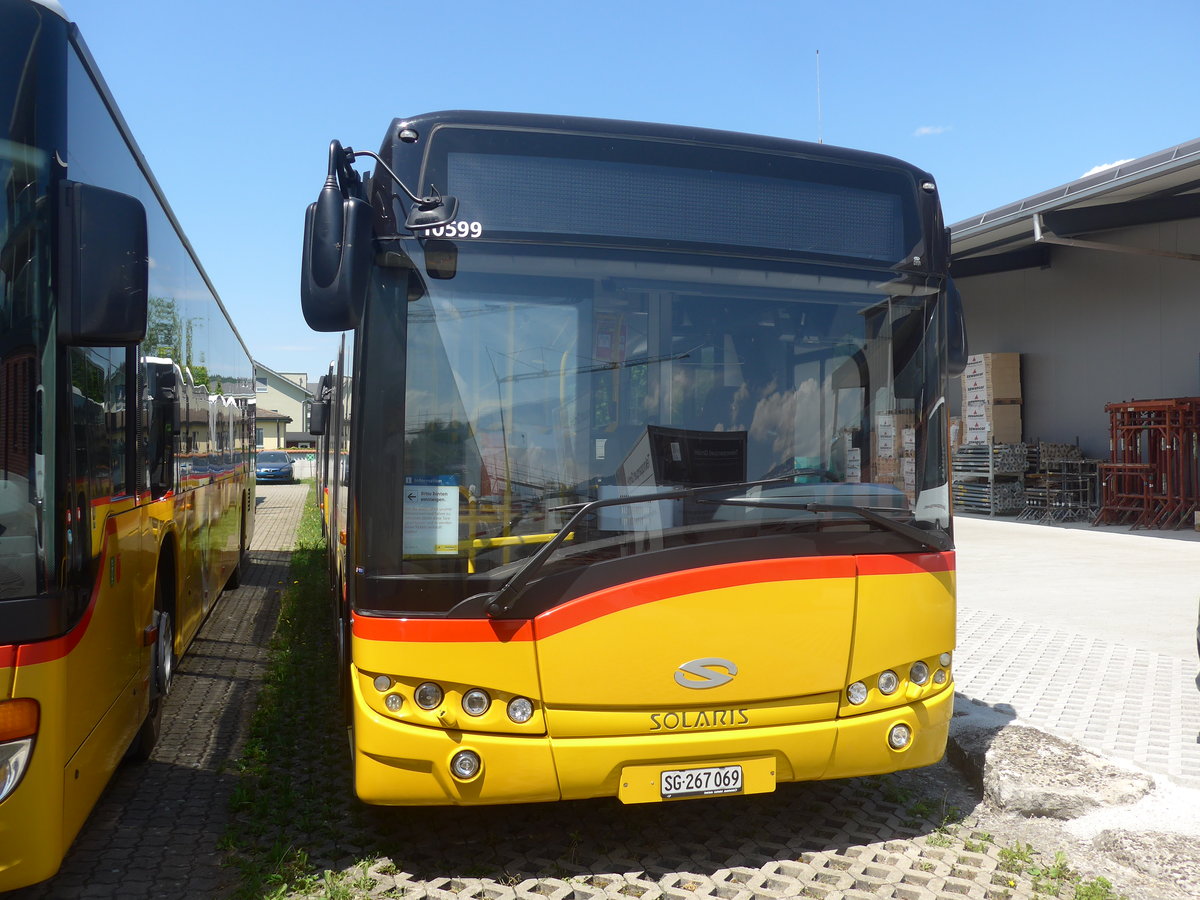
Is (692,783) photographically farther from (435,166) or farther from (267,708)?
(267,708)

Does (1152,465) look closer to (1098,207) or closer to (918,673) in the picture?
(1098,207)

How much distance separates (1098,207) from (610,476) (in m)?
16.9

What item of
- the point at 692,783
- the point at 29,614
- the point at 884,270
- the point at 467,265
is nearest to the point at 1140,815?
the point at 692,783

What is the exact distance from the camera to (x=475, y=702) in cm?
374

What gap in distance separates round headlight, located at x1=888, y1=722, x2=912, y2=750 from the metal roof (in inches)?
502

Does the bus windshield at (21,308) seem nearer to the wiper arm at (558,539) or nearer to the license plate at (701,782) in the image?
the wiper arm at (558,539)

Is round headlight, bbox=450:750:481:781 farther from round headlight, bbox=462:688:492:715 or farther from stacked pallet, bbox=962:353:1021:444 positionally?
stacked pallet, bbox=962:353:1021:444

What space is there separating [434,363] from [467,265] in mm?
384

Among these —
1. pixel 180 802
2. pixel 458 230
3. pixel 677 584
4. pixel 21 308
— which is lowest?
pixel 180 802

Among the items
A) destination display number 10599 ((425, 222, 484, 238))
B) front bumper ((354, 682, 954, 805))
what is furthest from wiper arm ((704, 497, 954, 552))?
destination display number 10599 ((425, 222, 484, 238))

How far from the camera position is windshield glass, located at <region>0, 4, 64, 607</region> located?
3057 millimetres

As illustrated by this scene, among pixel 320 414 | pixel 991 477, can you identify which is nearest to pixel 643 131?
pixel 320 414

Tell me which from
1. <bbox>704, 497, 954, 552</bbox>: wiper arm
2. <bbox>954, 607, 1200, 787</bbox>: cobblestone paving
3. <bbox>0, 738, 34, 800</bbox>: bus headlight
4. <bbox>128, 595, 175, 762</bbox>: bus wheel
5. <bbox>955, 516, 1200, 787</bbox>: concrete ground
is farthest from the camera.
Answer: <bbox>955, 516, 1200, 787</bbox>: concrete ground

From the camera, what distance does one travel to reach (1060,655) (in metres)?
8.16
